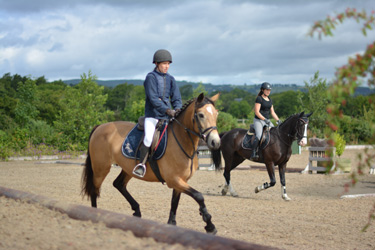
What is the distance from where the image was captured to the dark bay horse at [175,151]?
21.5 ft

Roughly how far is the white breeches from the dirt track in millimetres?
1526

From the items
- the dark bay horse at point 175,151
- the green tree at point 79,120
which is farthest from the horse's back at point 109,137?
the green tree at point 79,120

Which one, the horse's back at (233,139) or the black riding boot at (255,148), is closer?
the black riding boot at (255,148)

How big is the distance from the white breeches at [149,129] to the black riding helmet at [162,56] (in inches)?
38.5

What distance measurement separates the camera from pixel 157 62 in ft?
24.4

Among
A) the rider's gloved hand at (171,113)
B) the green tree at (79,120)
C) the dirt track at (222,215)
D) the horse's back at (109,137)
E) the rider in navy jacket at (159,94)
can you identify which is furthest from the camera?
the green tree at (79,120)

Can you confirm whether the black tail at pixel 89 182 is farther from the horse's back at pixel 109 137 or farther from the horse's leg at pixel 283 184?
the horse's leg at pixel 283 184

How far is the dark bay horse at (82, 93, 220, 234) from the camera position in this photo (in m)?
6.56

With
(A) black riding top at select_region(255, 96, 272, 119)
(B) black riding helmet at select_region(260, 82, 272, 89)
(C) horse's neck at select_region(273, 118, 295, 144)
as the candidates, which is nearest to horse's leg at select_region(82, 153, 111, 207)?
(A) black riding top at select_region(255, 96, 272, 119)

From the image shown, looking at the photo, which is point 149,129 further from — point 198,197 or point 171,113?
point 198,197

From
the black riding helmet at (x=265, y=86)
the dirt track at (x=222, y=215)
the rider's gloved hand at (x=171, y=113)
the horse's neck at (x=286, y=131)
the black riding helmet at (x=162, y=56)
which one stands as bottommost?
the dirt track at (x=222, y=215)

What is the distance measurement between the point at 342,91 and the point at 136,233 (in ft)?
9.63

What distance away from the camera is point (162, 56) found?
7438mm

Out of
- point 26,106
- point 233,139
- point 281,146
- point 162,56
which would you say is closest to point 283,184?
point 281,146
